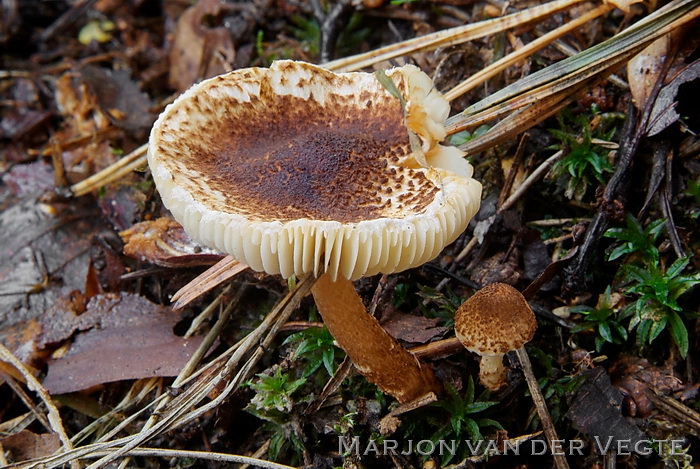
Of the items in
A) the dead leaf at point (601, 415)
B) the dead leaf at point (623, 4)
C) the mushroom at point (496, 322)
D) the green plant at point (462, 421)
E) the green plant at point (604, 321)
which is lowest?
the green plant at point (462, 421)

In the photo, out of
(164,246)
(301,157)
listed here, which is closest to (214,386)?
(164,246)

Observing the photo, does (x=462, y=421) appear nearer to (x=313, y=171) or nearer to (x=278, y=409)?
(x=278, y=409)

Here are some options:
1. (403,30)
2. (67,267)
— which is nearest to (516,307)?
(403,30)

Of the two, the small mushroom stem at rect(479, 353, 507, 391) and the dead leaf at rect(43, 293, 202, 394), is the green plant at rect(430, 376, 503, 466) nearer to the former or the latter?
the small mushroom stem at rect(479, 353, 507, 391)

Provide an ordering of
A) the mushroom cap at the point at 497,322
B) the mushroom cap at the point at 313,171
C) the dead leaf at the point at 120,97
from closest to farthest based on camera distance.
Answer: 1. the mushroom cap at the point at 313,171
2. the mushroom cap at the point at 497,322
3. the dead leaf at the point at 120,97

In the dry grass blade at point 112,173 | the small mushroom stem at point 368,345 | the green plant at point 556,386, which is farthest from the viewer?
the dry grass blade at point 112,173

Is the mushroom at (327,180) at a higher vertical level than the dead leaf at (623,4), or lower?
lower

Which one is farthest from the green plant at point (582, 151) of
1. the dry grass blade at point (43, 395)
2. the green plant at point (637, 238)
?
the dry grass blade at point (43, 395)

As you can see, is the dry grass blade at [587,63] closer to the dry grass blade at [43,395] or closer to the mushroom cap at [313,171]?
the mushroom cap at [313,171]
